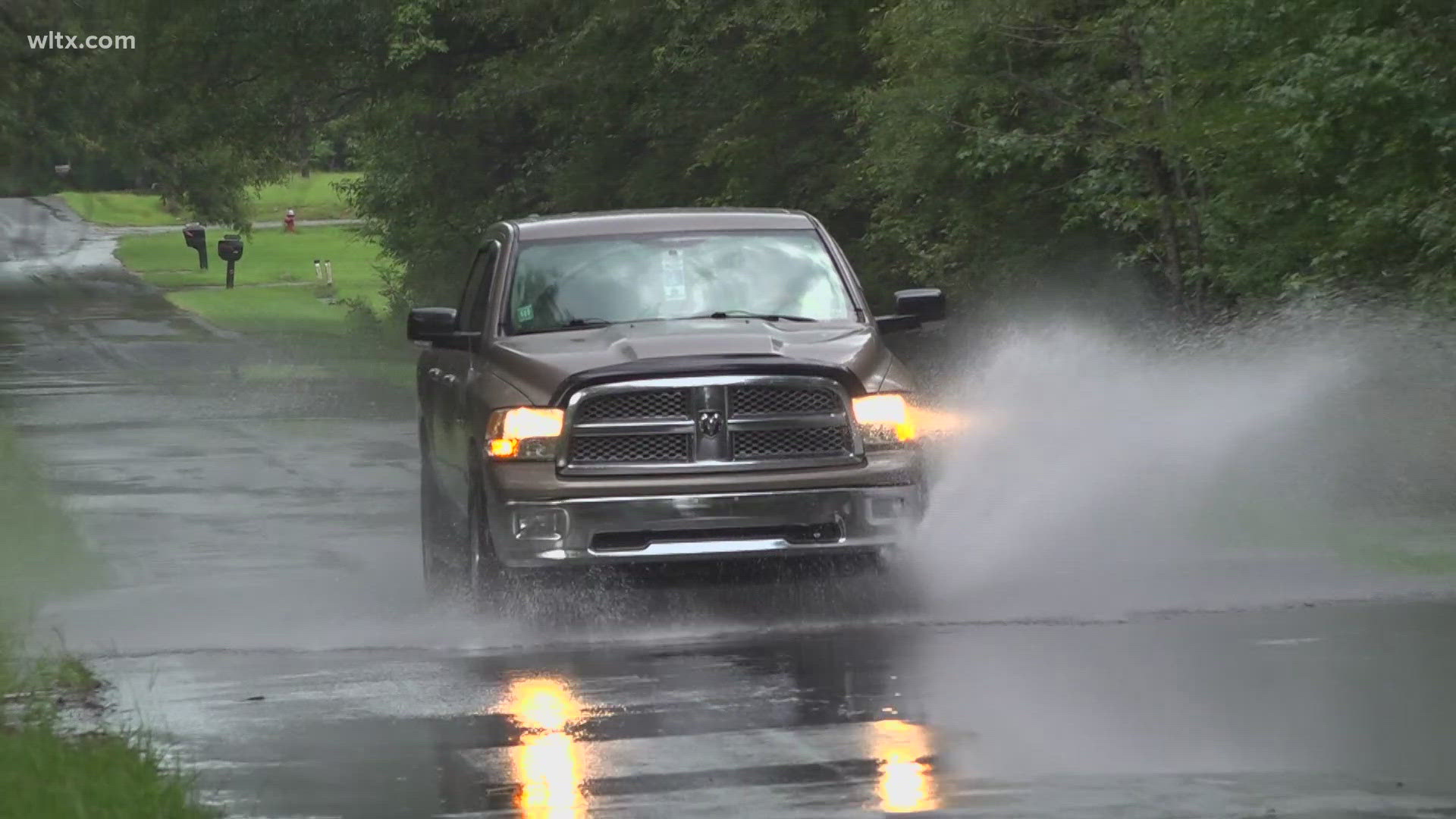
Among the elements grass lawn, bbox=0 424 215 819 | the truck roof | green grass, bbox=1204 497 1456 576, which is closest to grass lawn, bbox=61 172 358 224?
green grass, bbox=1204 497 1456 576

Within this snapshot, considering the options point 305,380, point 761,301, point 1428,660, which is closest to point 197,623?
point 761,301

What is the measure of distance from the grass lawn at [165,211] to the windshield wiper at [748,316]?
80482 millimetres

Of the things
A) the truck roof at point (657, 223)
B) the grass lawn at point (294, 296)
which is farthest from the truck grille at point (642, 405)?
the grass lawn at point (294, 296)

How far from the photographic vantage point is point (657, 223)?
12602 millimetres

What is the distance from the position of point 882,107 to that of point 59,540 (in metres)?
10.9

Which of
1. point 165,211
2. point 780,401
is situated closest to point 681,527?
point 780,401

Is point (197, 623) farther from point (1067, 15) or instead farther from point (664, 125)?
point (664, 125)

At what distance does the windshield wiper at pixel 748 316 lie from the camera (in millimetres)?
12070

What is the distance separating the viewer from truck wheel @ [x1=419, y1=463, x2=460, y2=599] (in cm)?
1279

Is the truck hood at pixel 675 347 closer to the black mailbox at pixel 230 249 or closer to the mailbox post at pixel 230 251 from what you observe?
the mailbox post at pixel 230 251

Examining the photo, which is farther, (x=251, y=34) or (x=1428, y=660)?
(x=251, y=34)

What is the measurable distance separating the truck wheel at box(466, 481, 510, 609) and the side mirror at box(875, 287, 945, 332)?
7.05 feet

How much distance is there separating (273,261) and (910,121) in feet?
182

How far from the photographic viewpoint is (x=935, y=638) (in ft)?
35.1
